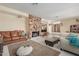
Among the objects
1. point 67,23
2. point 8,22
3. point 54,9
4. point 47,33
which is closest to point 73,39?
point 67,23

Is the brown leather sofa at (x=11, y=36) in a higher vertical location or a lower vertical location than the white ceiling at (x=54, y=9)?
lower

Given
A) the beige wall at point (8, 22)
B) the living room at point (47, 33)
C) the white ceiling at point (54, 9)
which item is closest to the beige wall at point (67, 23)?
the living room at point (47, 33)

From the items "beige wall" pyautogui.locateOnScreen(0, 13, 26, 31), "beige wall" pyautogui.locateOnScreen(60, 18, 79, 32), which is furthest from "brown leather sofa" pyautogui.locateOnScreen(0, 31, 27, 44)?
"beige wall" pyautogui.locateOnScreen(60, 18, 79, 32)

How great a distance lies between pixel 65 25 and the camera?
233cm

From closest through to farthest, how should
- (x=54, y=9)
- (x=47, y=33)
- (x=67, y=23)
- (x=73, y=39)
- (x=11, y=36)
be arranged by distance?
(x=73, y=39) → (x=67, y=23) → (x=47, y=33) → (x=54, y=9) → (x=11, y=36)

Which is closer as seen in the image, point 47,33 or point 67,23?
point 67,23

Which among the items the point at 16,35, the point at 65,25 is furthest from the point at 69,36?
the point at 16,35

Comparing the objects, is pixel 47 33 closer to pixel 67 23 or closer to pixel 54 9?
pixel 67 23

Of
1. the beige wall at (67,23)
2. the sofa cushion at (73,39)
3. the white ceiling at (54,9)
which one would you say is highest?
the white ceiling at (54,9)

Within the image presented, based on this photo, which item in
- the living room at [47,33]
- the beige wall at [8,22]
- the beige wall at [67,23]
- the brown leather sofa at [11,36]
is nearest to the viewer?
the living room at [47,33]

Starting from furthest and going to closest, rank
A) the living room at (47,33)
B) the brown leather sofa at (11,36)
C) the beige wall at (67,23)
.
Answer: the brown leather sofa at (11,36) → the beige wall at (67,23) → the living room at (47,33)

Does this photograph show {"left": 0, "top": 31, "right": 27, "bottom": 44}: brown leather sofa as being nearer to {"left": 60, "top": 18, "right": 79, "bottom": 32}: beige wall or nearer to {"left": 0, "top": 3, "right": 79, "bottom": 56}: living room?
{"left": 0, "top": 3, "right": 79, "bottom": 56}: living room

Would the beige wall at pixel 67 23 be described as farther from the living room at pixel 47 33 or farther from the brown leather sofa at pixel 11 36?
the brown leather sofa at pixel 11 36

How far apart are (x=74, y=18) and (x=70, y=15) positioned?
250mm
